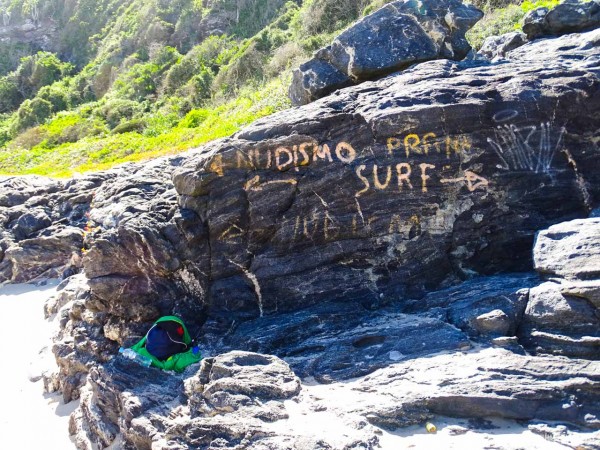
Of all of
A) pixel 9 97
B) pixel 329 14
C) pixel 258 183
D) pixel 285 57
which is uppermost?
pixel 9 97

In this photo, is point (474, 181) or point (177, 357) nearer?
point (177, 357)

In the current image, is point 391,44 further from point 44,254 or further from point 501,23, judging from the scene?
point 44,254

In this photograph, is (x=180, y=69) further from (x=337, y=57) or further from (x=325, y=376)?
(x=325, y=376)

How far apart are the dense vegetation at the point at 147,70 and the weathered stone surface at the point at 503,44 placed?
3519 mm

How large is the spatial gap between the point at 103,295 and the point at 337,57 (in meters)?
5.60

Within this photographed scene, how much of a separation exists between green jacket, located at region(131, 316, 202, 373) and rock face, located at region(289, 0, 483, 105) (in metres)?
4.81

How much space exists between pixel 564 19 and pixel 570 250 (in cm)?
591

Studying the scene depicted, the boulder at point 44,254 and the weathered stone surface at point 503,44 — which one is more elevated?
the weathered stone surface at point 503,44

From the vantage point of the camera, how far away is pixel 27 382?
930cm

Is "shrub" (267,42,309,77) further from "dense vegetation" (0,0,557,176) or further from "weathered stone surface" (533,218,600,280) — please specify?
"weathered stone surface" (533,218,600,280)

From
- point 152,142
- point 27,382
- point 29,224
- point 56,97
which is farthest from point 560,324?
point 56,97

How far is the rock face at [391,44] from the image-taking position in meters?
9.26

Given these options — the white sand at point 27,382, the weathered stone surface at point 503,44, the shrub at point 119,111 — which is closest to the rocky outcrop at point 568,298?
the weathered stone surface at point 503,44

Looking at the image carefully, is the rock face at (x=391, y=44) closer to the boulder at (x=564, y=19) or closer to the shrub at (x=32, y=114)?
the boulder at (x=564, y=19)
